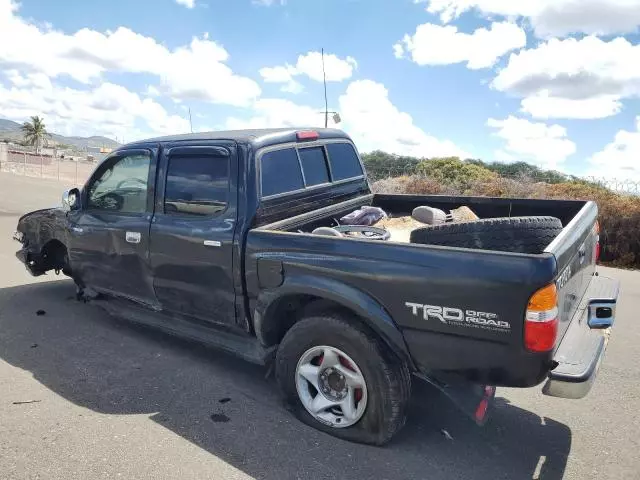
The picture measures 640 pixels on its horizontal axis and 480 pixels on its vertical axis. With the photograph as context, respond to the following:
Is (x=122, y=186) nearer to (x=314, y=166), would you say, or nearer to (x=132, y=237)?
(x=132, y=237)

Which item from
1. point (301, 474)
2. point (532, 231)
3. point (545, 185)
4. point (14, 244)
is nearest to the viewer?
point (301, 474)

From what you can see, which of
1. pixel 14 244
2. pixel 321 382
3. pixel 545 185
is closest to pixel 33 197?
pixel 14 244

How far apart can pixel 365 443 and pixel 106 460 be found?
5.02ft

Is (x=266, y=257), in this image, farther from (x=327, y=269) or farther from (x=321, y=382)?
(x=321, y=382)

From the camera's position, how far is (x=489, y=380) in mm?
2691

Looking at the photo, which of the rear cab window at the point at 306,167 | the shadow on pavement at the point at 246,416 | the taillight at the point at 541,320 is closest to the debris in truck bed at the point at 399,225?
the rear cab window at the point at 306,167

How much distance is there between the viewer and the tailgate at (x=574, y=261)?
2.71 m

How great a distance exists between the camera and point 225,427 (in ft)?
11.0

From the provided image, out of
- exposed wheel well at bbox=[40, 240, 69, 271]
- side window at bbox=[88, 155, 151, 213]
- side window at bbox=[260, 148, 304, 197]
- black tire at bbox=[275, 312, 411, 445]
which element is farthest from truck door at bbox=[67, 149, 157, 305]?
black tire at bbox=[275, 312, 411, 445]

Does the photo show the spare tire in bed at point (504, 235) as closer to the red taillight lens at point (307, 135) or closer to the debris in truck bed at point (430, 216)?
the debris in truck bed at point (430, 216)

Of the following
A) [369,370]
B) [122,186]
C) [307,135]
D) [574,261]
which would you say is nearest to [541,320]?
[574,261]

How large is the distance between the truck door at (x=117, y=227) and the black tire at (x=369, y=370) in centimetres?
180

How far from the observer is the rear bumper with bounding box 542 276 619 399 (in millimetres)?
2660

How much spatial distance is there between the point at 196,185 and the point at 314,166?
109cm
